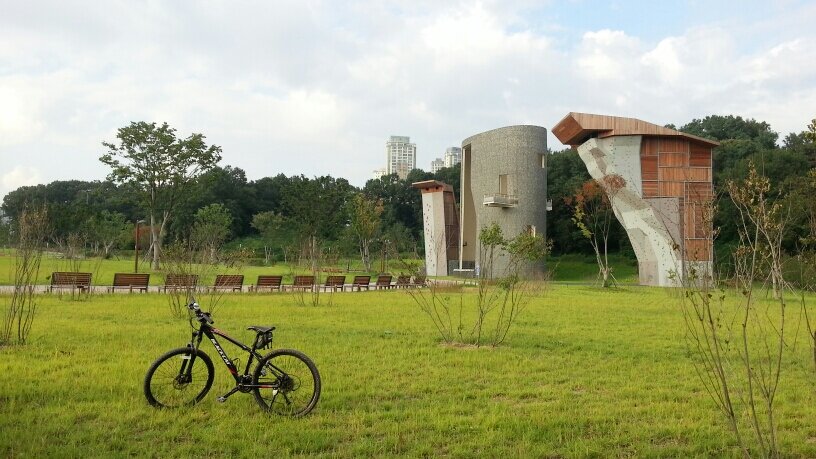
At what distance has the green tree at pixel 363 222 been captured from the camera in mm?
42469

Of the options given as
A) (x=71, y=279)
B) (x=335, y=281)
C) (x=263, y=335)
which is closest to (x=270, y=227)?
(x=335, y=281)

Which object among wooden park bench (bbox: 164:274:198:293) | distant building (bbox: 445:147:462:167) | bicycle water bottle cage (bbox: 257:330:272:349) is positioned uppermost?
distant building (bbox: 445:147:462:167)

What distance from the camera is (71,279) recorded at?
1623 centimetres

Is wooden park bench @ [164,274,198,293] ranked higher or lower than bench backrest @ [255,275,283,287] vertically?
higher

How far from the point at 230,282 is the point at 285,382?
1497cm

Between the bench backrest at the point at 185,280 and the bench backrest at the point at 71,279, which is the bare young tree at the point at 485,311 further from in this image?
the bench backrest at the point at 71,279

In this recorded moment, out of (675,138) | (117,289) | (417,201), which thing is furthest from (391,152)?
(117,289)

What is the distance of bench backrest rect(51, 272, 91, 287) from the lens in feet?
52.9

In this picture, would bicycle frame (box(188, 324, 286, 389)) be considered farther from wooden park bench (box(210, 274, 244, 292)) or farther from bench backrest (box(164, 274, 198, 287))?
wooden park bench (box(210, 274, 244, 292))

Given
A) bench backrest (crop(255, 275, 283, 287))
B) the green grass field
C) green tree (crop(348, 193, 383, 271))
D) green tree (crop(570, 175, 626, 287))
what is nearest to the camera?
the green grass field

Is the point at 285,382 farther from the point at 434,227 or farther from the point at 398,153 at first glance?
the point at 398,153

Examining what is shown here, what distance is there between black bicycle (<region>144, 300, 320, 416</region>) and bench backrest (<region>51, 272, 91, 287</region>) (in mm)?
12742

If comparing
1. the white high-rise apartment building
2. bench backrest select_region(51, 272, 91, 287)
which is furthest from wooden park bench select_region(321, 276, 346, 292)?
the white high-rise apartment building

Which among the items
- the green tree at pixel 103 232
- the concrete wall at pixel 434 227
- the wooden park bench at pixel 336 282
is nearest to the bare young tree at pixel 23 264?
the wooden park bench at pixel 336 282
